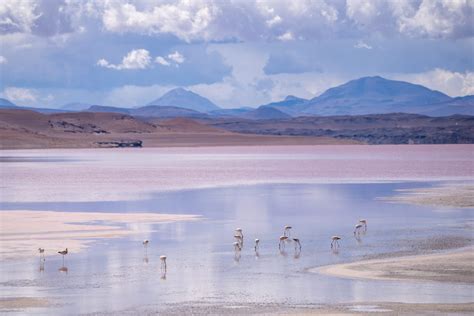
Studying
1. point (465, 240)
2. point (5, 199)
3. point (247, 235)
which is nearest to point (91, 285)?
point (247, 235)

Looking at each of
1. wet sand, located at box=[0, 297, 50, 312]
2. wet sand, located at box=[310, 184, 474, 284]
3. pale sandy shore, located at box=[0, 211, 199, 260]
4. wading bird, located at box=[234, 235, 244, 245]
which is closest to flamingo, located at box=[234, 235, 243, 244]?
wading bird, located at box=[234, 235, 244, 245]

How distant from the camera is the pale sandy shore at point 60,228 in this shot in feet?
70.2

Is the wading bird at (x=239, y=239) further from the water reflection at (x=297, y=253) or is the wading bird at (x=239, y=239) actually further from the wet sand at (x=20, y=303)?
the wet sand at (x=20, y=303)

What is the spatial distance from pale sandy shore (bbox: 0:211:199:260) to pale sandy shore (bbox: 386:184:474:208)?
899 cm

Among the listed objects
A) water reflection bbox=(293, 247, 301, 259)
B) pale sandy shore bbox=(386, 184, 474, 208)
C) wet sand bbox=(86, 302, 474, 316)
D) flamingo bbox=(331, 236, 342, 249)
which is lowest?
wet sand bbox=(86, 302, 474, 316)

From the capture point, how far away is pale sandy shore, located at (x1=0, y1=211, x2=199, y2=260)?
2139 centimetres

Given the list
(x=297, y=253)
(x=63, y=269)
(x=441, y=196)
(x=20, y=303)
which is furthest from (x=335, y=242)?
(x=441, y=196)

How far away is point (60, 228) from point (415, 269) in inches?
432

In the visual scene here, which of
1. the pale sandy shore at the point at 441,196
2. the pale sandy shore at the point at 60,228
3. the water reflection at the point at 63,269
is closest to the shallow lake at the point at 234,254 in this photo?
the water reflection at the point at 63,269

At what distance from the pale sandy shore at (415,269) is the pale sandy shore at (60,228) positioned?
6.36m

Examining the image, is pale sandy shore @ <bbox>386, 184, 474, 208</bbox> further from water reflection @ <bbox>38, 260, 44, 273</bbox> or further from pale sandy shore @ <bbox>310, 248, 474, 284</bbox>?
water reflection @ <bbox>38, 260, 44, 273</bbox>

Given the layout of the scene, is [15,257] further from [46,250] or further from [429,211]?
[429,211]

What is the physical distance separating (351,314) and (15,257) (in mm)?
8659

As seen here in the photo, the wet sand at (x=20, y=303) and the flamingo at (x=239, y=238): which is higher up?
the flamingo at (x=239, y=238)
